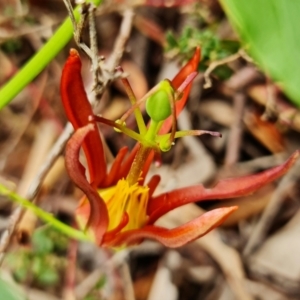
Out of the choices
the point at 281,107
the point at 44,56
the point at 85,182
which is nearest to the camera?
the point at 85,182

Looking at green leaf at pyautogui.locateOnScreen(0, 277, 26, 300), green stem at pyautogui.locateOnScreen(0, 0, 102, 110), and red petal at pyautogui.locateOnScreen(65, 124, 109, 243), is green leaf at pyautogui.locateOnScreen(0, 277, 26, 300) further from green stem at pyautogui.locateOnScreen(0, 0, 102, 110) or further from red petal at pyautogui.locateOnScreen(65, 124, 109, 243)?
green stem at pyautogui.locateOnScreen(0, 0, 102, 110)

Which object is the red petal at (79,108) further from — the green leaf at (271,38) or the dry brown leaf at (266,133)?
the dry brown leaf at (266,133)

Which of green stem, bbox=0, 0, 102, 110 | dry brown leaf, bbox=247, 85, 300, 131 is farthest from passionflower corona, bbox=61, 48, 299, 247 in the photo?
dry brown leaf, bbox=247, 85, 300, 131

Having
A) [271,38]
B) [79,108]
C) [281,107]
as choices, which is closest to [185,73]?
[79,108]

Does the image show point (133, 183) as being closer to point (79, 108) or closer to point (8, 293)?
point (79, 108)

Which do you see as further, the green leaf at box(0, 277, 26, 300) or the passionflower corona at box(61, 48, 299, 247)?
the passionflower corona at box(61, 48, 299, 247)

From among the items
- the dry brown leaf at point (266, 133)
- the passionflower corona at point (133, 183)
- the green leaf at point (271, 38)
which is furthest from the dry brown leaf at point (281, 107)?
the green leaf at point (271, 38)
